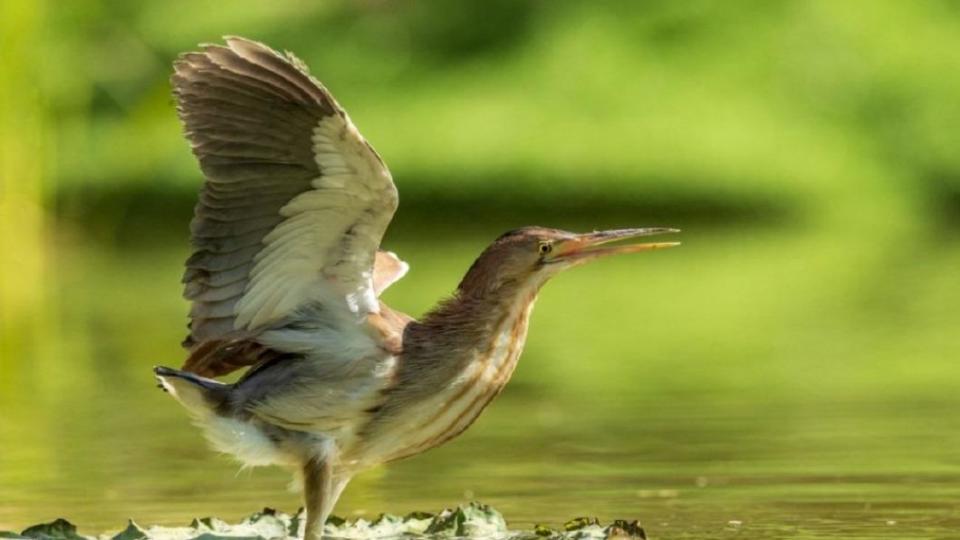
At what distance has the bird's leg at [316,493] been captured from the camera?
621 centimetres

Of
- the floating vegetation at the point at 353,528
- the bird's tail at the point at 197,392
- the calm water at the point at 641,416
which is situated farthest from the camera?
the calm water at the point at 641,416

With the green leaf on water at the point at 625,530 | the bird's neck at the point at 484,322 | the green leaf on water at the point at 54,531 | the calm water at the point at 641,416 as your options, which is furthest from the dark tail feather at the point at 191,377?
the green leaf on water at the point at 625,530

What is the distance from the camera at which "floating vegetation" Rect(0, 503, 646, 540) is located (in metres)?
6.19

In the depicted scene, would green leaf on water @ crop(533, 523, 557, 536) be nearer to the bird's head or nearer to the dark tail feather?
the bird's head

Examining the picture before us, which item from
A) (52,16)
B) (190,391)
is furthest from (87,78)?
(190,391)

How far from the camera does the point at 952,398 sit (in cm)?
909

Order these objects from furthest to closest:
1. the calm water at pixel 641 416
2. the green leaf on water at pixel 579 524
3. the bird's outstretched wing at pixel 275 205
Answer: the calm water at pixel 641 416, the green leaf on water at pixel 579 524, the bird's outstretched wing at pixel 275 205

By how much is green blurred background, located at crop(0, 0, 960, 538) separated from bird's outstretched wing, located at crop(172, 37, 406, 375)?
0.97 metres

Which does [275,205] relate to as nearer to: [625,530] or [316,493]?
[316,493]

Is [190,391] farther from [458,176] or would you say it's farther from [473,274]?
[458,176]

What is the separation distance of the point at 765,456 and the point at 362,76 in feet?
40.8

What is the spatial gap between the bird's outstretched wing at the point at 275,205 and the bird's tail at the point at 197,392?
12 cm

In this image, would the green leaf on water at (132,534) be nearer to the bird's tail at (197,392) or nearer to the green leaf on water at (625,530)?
the bird's tail at (197,392)

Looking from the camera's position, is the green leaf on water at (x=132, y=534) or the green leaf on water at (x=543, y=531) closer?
the green leaf on water at (x=543, y=531)
